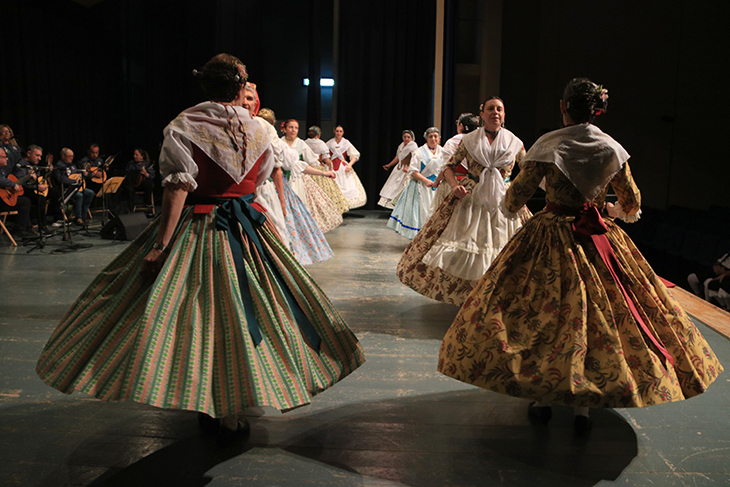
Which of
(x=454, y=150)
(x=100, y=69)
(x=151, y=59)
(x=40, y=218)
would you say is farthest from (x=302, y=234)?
(x=151, y=59)

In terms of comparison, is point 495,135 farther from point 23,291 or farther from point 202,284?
point 23,291

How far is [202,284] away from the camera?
1.81m

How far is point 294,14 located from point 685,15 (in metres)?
7.10

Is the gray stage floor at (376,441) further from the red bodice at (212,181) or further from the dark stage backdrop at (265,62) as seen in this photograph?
the dark stage backdrop at (265,62)

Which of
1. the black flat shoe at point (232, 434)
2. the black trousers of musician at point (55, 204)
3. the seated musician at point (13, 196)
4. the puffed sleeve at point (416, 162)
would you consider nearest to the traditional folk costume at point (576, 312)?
the black flat shoe at point (232, 434)

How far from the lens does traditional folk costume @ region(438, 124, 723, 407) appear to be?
178 cm

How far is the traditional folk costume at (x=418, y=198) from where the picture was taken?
6539 mm

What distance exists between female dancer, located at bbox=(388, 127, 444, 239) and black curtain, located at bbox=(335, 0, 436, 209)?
4.17 meters

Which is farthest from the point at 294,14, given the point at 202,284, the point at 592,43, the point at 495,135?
the point at 202,284

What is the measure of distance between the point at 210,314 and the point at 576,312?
45.0 inches

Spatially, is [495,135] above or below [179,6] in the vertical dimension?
below

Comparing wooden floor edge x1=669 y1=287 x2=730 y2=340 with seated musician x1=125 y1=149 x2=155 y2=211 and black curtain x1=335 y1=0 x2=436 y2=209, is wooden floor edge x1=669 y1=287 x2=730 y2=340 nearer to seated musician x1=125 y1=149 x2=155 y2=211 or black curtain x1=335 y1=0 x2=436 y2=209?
black curtain x1=335 y1=0 x2=436 y2=209

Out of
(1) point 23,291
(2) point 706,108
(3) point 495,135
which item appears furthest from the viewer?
(2) point 706,108

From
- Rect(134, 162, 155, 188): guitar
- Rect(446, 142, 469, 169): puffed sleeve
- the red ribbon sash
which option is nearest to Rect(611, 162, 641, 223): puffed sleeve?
the red ribbon sash
